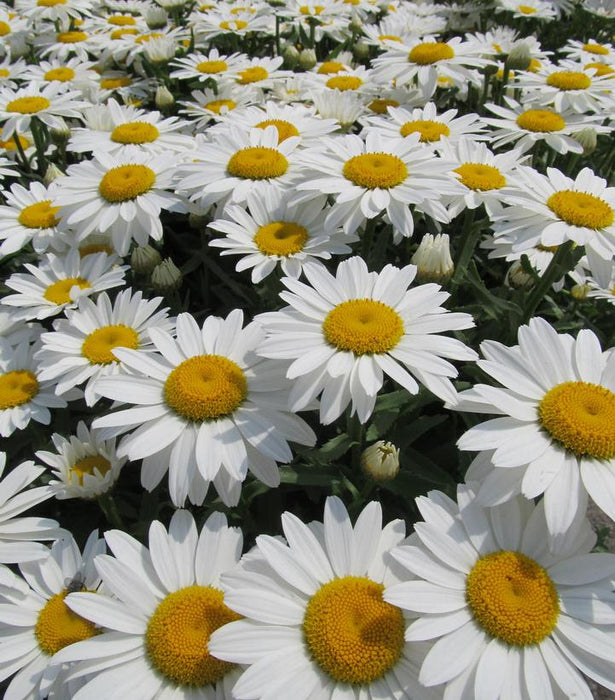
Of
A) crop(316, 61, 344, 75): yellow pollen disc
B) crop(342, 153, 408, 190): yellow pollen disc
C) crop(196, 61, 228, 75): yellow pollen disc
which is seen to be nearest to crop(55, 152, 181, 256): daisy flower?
crop(342, 153, 408, 190): yellow pollen disc

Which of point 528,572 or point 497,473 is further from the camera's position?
point 497,473

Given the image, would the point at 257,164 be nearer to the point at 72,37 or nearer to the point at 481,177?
the point at 481,177

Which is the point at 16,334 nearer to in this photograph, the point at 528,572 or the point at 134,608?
the point at 134,608

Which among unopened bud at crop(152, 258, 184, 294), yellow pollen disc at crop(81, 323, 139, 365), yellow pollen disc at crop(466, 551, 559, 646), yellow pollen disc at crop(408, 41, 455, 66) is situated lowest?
yellow pollen disc at crop(81, 323, 139, 365)

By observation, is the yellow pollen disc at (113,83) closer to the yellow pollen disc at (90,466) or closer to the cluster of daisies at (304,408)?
the cluster of daisies at (304,408)

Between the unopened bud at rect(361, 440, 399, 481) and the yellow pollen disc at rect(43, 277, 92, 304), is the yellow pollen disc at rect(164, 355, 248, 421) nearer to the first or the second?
the unopened bud at rect(361, 440, 399, 481)

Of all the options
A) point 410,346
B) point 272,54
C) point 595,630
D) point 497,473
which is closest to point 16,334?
point 410,346
